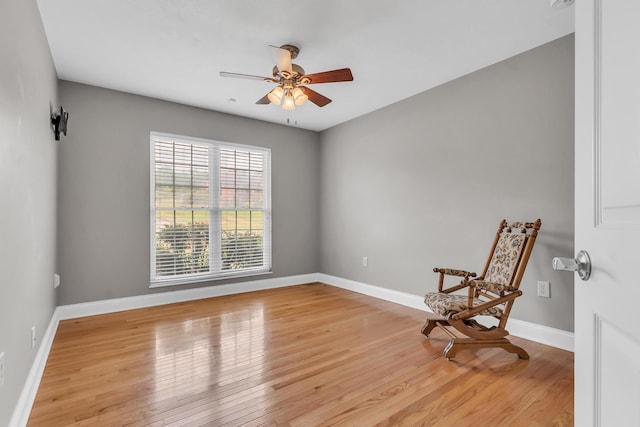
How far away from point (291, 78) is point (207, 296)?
122 inches

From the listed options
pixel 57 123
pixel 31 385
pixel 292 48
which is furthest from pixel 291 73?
pixel 31 385

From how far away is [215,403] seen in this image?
6.37 feet

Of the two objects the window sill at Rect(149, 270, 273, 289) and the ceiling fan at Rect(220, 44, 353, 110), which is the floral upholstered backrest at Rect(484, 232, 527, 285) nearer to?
the ceiling fan at Rect(220, 44, 353, 110)

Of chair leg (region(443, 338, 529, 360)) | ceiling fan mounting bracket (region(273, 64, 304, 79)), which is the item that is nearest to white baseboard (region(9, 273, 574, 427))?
chair leg (region(443, 338, 529, 360))

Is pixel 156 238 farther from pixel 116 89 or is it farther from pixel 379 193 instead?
pixel 379 193

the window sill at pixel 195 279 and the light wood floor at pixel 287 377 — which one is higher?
the window sill at pixel 195 279

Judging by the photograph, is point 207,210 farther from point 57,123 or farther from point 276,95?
point 276,95

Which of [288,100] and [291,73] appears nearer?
[291,73]

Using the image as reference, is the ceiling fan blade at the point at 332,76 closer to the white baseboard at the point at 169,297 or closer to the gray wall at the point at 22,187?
the gray wall at the point at 22,187
